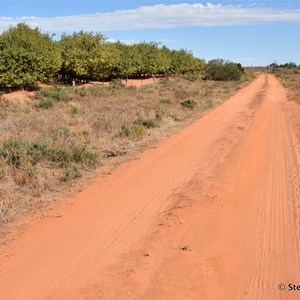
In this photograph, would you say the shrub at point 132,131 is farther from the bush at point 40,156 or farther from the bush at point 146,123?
the bush at point 40,156

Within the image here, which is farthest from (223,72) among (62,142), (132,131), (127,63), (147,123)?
(62,142)

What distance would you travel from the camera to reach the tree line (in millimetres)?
34969

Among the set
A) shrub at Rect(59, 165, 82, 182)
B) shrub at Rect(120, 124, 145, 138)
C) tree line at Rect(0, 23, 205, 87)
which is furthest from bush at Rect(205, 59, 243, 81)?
shrub at Rect(59, 165, 82, 182)

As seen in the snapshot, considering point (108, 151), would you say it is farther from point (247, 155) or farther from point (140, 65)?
point (140, 65)

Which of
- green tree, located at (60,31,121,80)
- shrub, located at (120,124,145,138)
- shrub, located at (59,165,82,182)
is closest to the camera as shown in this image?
shrub, located at (59,165,82,182)

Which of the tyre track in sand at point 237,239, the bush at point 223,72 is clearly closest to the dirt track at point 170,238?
the tyre track in sand at point 237,239

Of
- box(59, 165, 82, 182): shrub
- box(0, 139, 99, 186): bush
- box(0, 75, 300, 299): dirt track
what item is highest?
box(0, 139, 99, 186): bush

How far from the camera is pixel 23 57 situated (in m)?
35.1

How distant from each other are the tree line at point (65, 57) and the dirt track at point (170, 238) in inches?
1059

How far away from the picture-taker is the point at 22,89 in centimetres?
3706

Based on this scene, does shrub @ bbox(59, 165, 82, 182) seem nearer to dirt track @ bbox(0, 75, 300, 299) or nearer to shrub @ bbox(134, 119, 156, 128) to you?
dirt track @ bbox(0, 75, 300, 299)

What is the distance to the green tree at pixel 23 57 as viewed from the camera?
34.4m

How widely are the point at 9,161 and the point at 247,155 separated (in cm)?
641

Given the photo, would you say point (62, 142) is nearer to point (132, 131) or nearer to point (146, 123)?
point (132, 131)
